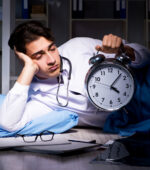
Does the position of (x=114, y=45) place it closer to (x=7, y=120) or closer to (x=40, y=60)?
(x=40, y=60)

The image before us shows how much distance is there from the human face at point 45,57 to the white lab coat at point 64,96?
5cm

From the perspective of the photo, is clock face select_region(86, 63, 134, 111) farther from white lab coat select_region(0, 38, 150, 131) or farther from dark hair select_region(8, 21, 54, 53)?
dark hair select_region(8, 21, 54, 53)

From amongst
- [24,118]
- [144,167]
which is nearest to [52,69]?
[24,118]

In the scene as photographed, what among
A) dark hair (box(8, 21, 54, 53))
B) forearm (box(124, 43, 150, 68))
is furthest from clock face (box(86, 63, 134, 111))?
dark hair (box(8, 21, 54, 53))

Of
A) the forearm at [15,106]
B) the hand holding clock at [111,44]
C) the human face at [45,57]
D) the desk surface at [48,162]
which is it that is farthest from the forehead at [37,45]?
the desk surface at [48,162]

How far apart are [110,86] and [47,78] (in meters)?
0.48

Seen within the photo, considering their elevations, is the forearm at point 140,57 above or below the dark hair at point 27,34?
below

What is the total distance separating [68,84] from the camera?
212cm

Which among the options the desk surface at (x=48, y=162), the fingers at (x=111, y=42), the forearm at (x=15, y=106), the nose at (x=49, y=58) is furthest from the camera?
the nose at (x=49, y=58)

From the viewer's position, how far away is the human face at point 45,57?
218cm

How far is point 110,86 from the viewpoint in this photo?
6.15ft

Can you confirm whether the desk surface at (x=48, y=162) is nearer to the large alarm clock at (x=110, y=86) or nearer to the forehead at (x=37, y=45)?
the large alarm clock at (x=110, y=86)

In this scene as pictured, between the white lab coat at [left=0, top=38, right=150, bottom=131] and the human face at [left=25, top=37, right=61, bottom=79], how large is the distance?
0.15ft

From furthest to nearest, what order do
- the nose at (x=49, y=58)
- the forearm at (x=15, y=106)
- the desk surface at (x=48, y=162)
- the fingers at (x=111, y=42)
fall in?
the nose at (x=49, y=58) < the forearm at (x=15, y=106) < the fingers at (x=111, y=42) < the desk surface at (x=48, y=162)
